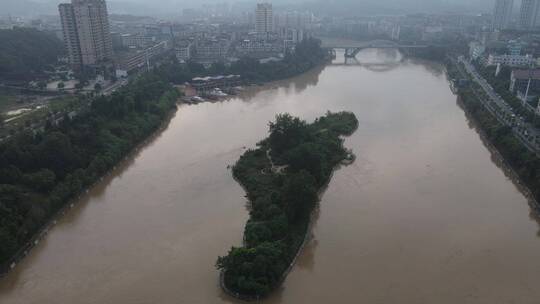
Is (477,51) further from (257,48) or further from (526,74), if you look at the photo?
(257,48)

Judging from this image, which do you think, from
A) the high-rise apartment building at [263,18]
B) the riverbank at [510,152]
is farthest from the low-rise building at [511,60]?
the high-rise apartment building at [263,18]

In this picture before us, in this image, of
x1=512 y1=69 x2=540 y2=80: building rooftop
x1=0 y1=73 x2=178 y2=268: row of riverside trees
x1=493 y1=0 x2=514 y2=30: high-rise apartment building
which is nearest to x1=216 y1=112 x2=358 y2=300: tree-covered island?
x1=0 y1=73 x2=178 y2=268: row of riverside trees

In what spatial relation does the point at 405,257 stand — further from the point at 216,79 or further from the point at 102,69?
the point at 102,69

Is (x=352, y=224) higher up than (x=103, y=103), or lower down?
lower down

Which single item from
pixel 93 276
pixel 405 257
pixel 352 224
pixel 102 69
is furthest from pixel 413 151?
pixel 102 69

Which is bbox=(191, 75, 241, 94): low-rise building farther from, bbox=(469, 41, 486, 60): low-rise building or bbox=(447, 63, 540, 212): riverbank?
bbox=(469, 41, 486, 60): low-rise building
